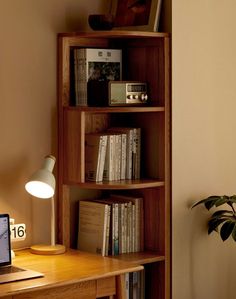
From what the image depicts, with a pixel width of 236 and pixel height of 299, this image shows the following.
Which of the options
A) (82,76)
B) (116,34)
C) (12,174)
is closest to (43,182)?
(12,174)

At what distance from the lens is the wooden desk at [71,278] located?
274cm

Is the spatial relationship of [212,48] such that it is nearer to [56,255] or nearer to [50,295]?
[56,255]

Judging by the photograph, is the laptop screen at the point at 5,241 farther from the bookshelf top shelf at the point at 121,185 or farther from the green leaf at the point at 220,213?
the green leaf at the point at 220,213

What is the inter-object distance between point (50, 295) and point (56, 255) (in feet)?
1.45

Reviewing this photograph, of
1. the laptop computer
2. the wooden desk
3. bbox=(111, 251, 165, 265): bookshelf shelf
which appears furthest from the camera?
bbox=(111, 251, 165, 265): bookshelf shelf

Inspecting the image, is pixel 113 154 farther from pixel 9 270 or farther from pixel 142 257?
pixel 9 270

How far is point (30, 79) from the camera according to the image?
333cm

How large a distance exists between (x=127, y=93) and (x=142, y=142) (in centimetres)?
30

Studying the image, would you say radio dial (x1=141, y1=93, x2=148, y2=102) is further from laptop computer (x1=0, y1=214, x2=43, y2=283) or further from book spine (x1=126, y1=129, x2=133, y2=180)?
laptop computer (x1=0, y1=214, x2=43, y2=283)

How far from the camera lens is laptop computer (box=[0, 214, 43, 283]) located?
285 cm

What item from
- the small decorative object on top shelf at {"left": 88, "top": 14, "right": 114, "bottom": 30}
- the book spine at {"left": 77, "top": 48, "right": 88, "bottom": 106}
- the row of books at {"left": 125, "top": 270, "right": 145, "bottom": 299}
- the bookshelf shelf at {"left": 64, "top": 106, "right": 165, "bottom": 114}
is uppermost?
the small decorative object on top shelf at {"left": 88, "top": 14, "right": 114, "bottom": 30}

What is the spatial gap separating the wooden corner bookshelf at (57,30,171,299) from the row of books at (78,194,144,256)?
0.04 meters

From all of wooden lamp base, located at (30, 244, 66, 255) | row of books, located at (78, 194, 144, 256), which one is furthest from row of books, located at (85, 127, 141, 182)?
wooden lamp base, located at (30, 244, 66, 255)

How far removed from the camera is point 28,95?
332cm
